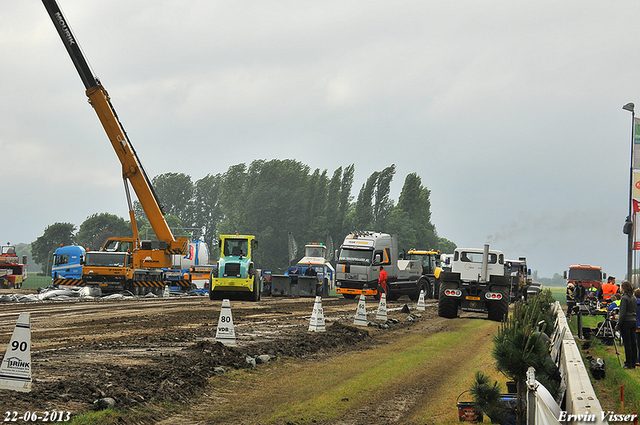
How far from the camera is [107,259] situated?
37.7 meters

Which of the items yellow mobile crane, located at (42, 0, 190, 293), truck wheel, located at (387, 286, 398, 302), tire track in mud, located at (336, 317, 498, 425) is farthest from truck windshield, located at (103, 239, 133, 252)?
tire track in mud, located at (336, 317, 498, 425)

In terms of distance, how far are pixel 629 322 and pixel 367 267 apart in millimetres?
25447

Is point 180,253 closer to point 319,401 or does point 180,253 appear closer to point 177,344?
point 177,344

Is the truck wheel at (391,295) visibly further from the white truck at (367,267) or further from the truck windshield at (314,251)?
the truck windshield at (314,251)

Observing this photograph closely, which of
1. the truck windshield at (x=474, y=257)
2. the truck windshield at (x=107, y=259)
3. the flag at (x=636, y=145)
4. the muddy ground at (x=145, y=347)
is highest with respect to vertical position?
the flag at (x=636, y=145)

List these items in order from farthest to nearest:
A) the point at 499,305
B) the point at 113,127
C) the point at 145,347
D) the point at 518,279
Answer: the point at 518,279 < the point at 113,127 < the point at 499,305 < the point at 145,347

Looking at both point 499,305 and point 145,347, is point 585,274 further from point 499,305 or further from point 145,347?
point 145,347

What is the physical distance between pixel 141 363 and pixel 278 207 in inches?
3615

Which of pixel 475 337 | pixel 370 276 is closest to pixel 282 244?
pixel 370 276

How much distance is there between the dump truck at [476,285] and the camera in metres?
25.0

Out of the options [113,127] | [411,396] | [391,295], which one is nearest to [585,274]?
[391,295]

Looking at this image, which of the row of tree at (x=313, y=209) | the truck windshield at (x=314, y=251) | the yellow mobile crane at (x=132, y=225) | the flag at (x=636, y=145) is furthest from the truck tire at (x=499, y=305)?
the row of tree at (x=313, y=209)

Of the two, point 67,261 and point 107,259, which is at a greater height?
point 107,259

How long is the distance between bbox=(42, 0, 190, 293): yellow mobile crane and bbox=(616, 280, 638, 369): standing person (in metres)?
25.0
